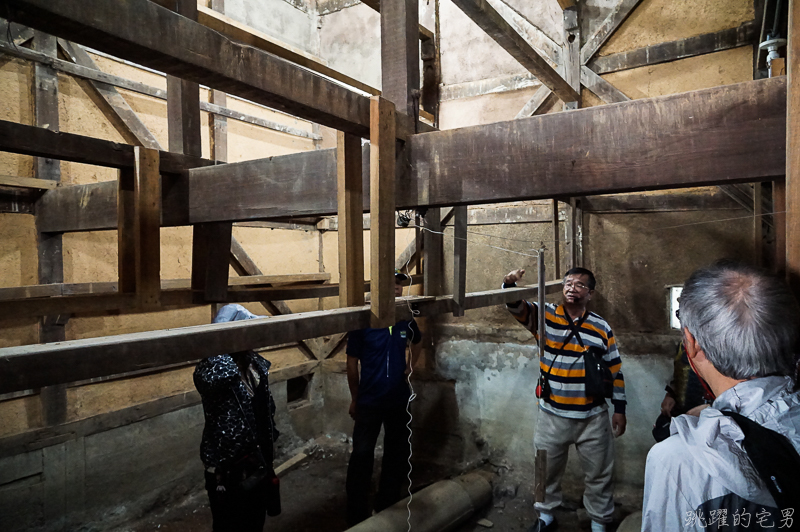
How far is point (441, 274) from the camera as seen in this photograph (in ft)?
16.8

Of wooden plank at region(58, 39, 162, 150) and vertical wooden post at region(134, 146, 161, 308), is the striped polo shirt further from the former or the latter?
wooden plank at region(58, 39, 162, 150)

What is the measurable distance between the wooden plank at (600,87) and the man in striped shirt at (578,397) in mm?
1844

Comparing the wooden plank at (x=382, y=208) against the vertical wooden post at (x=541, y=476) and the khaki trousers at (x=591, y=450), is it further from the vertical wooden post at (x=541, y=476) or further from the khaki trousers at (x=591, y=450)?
the khaki trousers at (x=591, y=450)

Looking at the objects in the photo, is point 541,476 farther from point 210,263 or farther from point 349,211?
point 210,263

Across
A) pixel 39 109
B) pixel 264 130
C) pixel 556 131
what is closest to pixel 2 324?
pixel 39 109

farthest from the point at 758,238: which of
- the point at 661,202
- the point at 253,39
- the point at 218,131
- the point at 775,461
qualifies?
the point at 218,131

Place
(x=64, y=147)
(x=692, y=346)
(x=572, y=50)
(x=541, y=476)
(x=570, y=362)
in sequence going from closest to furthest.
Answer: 1. (x=692, y=346)
2. (x=64, y=147)
3. (x=541, y=476)
4. (x=570, y=362)
5. (x=572, y=50)

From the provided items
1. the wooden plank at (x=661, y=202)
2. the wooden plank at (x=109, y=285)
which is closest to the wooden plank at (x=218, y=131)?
the wooden plank at (x=109, y=285)

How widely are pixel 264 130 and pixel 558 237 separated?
11.5ft

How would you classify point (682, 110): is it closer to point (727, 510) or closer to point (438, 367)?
point (727, 510)

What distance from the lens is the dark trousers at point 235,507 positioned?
2.96m

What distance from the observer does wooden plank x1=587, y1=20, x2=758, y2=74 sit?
3.82 meters

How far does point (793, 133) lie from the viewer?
3.72 feet

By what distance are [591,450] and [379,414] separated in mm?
1646
